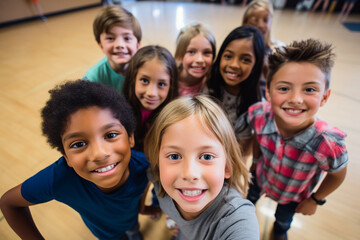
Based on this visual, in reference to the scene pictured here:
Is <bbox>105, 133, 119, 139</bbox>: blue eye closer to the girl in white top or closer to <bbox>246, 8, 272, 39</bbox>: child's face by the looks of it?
the girl in white top

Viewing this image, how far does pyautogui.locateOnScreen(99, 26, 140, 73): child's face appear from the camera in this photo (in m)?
1.31

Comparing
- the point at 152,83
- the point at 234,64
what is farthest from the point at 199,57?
the point at 152,83

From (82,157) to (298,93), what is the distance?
0.88m

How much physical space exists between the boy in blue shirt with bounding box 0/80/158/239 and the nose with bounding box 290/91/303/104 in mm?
693

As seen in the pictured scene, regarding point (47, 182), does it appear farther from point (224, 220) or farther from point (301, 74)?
point (301, 74)

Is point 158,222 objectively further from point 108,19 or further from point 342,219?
point 108,19

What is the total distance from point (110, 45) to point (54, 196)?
3.42 ft

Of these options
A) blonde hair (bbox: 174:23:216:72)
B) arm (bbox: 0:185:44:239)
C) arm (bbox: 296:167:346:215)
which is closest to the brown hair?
blonde hair (bbox: 174:23:216:72)

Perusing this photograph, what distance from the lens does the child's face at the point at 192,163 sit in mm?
601

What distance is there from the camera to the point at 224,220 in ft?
2.13

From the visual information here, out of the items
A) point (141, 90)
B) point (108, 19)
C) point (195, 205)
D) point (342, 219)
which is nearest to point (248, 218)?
point (195, 205)

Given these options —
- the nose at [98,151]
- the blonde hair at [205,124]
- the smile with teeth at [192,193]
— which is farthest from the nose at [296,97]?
the nose at [98,151]

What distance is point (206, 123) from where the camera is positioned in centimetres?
65

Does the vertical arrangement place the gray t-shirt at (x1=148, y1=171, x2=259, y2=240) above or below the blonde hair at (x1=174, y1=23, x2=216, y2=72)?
below
